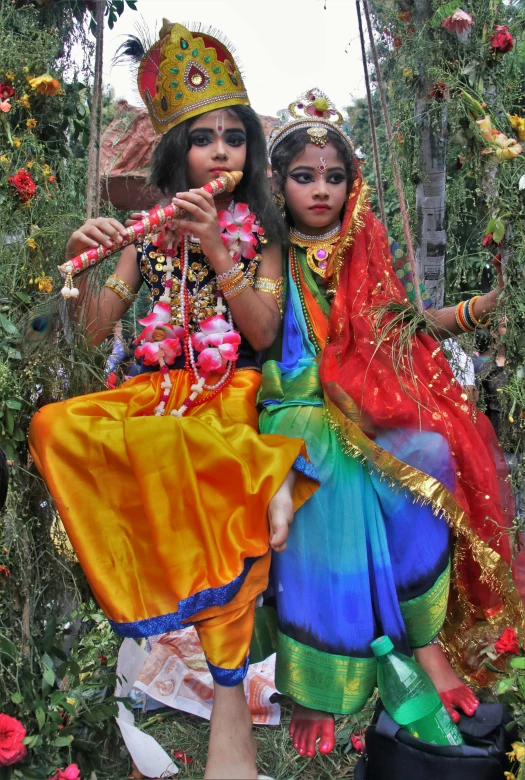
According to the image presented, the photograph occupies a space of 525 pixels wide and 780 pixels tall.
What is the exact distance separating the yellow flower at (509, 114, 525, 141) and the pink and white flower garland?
Answer: 35.0 inches

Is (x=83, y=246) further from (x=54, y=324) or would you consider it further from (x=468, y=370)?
(x=468, y=370)

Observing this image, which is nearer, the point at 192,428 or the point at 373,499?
the point at 192,428

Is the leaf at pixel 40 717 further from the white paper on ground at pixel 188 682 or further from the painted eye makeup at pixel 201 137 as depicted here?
the painted eye makeup at pixel 201 137

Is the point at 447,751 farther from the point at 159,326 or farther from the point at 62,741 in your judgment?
the point at 159,326

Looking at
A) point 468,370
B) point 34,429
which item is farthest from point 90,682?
point 468,370

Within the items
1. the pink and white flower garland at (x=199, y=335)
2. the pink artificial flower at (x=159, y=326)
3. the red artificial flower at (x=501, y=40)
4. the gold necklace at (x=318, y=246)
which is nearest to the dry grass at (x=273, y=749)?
the pink and white flower garland at (x=199, y=335)

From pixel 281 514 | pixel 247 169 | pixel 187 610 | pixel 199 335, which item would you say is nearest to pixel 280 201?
pixel 247 169

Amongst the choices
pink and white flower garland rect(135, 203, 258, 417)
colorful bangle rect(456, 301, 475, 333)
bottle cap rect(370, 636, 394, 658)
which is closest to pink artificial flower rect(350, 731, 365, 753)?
bottle cap rect(370, 636, 394, 658)

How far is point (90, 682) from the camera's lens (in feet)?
8.56

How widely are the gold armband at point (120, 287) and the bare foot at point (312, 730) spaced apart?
4.83 feet

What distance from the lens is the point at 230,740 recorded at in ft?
6.74

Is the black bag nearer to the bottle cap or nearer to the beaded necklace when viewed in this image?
the bottle cap

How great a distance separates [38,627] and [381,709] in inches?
44.0

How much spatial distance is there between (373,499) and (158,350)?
0.85m
